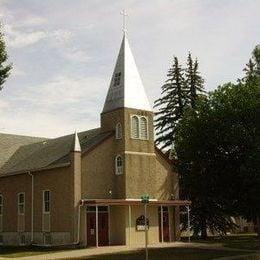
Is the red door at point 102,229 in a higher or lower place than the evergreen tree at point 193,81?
lower

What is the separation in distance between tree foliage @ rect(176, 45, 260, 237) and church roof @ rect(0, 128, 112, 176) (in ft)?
25.6

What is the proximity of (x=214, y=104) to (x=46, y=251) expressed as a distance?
18629 millimetres

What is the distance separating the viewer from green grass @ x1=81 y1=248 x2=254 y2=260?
97.9 feet

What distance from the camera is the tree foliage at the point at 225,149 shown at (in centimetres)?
4238

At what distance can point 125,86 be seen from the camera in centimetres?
4359

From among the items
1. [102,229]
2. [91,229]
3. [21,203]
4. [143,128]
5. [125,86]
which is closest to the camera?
[91,229]

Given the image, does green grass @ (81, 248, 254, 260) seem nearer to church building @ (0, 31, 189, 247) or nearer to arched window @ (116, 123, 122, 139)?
church building @ (0, 31, 189, 247)

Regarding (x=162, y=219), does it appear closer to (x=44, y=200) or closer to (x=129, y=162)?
(x=129, y=162)

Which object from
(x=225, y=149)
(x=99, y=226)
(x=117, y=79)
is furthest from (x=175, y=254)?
(x=117, y=79)

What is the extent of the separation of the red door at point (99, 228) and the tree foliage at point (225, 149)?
898 centimetres

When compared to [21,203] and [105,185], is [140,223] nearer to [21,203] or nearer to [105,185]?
[105,185]

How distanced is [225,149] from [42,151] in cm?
1561

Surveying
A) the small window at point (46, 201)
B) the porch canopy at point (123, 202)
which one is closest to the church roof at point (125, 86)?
the porch canopy at point (123, 202)

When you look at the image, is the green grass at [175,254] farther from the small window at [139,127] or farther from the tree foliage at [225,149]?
the small window at [139,127]
